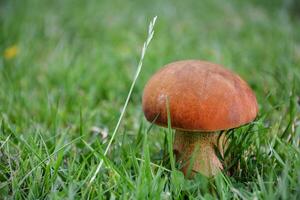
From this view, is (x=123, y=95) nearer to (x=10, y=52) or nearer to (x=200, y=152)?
(x=10, y=52)

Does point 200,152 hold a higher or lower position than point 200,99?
lower

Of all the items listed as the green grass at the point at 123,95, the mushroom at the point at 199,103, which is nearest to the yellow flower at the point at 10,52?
the green grass at the point at 123,95

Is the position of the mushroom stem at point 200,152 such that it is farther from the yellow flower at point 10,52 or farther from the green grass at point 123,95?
the yellow flower at point 10,52

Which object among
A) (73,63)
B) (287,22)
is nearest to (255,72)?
(73,63)

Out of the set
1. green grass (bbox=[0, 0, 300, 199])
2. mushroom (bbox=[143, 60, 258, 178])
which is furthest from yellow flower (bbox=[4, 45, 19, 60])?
mushroom (bbox=[143, 60, 258, 178])

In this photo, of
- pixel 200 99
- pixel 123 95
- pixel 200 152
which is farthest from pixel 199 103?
pixel 123 95

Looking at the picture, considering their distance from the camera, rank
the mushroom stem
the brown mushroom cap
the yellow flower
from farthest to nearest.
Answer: the yellow flower < the mushroom stem < the brown mushroom cap

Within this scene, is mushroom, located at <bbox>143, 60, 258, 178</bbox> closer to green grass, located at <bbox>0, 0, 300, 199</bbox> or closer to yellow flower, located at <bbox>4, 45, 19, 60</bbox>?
green grass, located at <bbox>0, 0, 300, 199</bbox>
